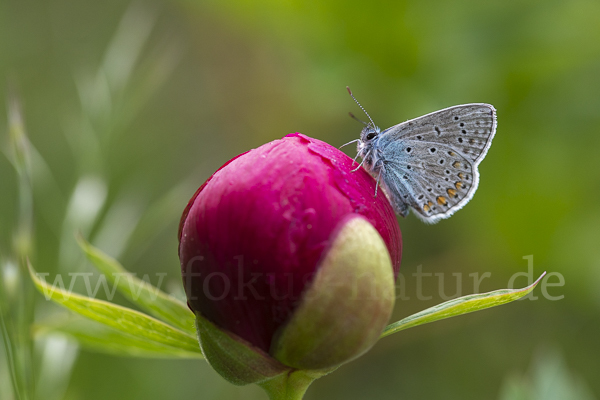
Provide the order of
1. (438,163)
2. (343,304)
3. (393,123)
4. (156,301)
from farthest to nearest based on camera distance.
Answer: (393,123) < (438,163) < (156,301) < (343,304)

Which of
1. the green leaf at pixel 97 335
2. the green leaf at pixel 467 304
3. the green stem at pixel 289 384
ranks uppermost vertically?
the green leaf at pixel 467 304

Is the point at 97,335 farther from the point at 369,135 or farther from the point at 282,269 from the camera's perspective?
the point at 369,135

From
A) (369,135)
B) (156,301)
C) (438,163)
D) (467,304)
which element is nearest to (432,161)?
(438,163)

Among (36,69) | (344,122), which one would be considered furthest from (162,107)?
(344,122)

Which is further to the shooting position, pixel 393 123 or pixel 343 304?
pixel 393 123

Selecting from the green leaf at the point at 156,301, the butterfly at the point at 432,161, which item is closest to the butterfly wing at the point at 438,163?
Answer: the butterfly at the point at 432,161

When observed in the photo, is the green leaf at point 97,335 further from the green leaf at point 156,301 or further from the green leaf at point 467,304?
the green leaf at point 467,304
